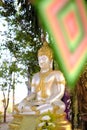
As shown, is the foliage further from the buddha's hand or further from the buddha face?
the buddha face

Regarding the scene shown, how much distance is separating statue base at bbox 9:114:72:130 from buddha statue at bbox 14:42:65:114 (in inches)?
2.8

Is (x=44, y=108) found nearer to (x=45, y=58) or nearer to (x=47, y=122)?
(x=47, y=122)

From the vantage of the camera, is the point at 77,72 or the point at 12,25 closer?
the point at 77,72

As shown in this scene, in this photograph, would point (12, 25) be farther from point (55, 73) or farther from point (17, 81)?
point (55, 73)

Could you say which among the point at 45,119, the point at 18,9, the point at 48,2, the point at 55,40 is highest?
the point at 18,9

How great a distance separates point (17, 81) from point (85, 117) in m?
2.90

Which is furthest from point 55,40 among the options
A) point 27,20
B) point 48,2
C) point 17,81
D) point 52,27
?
point 17,81

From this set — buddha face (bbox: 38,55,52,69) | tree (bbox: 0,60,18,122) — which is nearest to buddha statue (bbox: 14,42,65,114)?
buddha face (bbox: 38,55,52,69)

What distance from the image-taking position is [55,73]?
367 centimetres

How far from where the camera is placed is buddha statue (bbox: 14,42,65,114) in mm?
3357

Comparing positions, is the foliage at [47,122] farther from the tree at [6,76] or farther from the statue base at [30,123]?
the tree at [6,76]

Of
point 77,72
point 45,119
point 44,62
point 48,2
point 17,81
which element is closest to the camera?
point 45,119

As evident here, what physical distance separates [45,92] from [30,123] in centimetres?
54

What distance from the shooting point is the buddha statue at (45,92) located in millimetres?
3357
